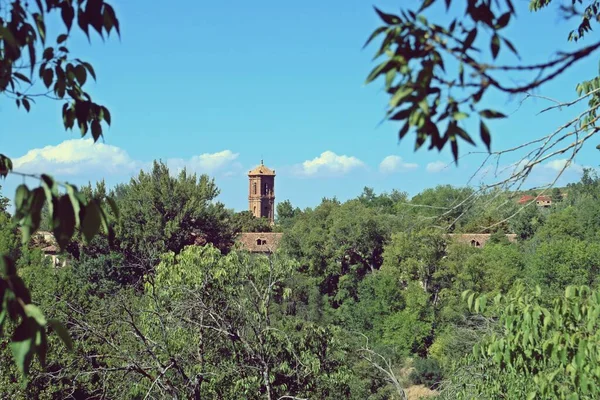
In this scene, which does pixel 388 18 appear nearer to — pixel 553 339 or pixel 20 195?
pixel 20 195

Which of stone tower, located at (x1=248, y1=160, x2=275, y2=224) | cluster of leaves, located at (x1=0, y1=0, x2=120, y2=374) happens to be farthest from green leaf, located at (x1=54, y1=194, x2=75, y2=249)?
stone tower, located at (x1=248, y1=160, x2=275, y2=224)

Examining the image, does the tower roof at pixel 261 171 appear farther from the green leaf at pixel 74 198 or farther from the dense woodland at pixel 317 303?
the green leaf at pixel 74 198

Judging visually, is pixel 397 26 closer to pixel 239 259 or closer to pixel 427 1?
pixel 427 1

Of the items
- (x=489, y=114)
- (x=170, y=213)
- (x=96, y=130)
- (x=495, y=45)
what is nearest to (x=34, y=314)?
(x=96, y=130)

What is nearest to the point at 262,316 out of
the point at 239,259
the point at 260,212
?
the point at 239,259

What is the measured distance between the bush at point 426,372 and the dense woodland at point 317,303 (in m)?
0.07

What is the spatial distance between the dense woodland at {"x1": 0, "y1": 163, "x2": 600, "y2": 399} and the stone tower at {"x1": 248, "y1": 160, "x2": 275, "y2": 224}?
43.7 metres

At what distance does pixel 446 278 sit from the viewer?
33.2 metres

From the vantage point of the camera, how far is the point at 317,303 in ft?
113

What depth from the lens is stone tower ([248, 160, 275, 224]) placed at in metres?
101

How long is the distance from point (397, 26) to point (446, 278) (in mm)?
32159

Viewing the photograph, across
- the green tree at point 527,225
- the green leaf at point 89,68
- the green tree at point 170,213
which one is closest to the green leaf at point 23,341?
the green leaf at point 89,68

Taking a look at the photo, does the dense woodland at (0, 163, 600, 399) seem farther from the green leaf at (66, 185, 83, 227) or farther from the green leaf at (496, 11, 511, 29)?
the green leaf at (496, 11, 511, 29)

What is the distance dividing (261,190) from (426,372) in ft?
250
